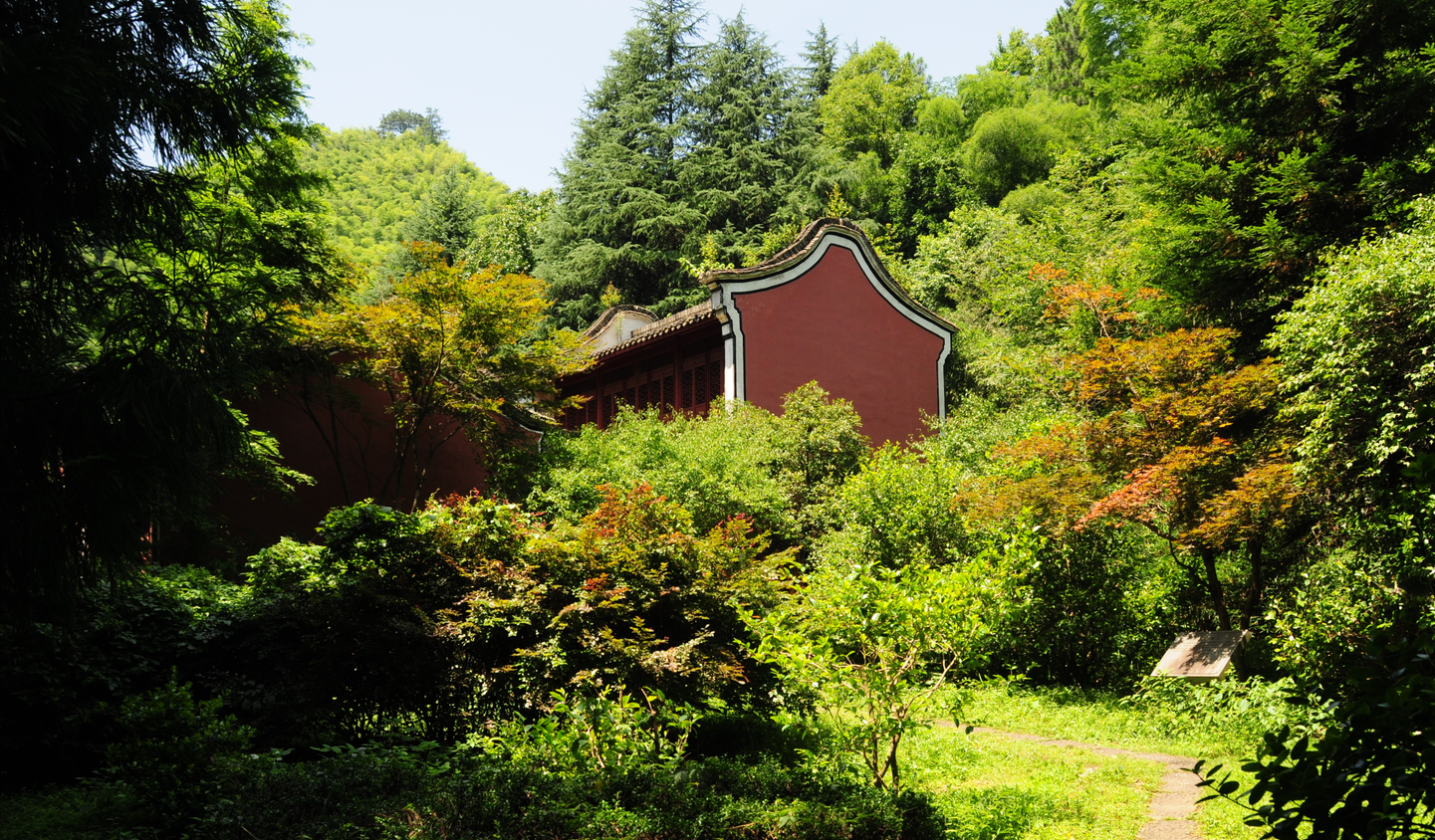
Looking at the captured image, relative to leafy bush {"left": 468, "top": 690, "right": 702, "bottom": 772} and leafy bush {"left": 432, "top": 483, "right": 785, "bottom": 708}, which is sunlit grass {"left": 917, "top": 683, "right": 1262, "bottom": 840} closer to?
leafy bush {"left": 432, "top": 483, "right": 785, "bottom": 708}

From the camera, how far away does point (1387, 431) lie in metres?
7.72

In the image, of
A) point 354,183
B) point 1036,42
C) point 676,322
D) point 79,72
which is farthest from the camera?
point 354,183

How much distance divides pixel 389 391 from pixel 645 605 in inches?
349

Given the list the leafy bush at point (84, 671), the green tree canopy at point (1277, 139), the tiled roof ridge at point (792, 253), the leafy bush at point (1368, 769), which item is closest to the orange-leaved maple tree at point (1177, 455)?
the green tree canopy at point (1277, 139)

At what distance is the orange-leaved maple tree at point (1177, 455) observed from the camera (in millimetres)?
9070

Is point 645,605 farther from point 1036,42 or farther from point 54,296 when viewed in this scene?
point 1036,42

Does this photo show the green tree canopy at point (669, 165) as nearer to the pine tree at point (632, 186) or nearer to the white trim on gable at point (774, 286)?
the pine tree at point (632, 186)

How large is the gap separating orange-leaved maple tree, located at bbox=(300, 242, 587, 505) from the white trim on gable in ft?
9.54

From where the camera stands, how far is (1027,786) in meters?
6.49

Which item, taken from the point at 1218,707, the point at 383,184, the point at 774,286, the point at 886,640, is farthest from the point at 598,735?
the point at 383,184

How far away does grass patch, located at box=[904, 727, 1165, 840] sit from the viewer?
5523 mm

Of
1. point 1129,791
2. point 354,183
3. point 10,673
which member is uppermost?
point 354,183

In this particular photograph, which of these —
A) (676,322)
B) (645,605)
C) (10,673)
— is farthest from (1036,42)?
(10,673)

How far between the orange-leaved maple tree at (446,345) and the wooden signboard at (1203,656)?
375 inches
